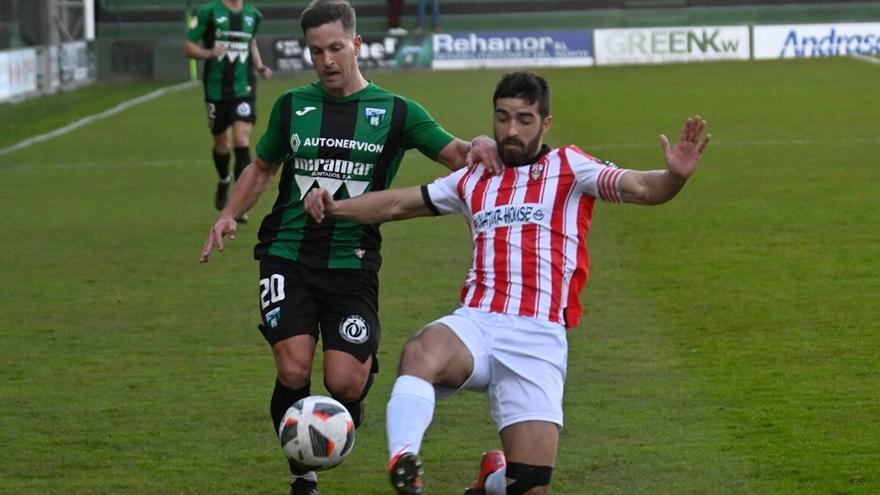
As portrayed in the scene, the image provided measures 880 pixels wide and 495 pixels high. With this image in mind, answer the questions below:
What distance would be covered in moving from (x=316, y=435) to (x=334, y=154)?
4.63 ft

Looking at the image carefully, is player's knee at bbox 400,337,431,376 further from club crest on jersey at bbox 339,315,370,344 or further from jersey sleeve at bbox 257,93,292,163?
jersey sleeve at bbox 257,93,292,163

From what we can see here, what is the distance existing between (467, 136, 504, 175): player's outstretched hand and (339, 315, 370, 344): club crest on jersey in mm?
1048

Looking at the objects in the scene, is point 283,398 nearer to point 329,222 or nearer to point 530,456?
point 329,222

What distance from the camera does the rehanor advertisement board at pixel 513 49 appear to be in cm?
4069

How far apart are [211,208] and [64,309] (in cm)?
523

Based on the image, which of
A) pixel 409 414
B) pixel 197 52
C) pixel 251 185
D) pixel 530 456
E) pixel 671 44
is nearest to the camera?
pixel 409 414

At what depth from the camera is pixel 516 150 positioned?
605cm

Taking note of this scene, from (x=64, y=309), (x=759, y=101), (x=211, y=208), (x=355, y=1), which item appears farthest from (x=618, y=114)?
(x=355, y=1)

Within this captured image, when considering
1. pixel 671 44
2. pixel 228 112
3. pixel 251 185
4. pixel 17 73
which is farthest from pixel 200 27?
pixel 671 44

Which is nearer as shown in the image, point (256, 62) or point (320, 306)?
point (320, 306)

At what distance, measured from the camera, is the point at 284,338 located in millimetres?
6840

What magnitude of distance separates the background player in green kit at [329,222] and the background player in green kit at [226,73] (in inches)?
349

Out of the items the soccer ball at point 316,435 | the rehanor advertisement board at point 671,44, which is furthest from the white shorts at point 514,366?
the rehanor advertisement board at point 671,44

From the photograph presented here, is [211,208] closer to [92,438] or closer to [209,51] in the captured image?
[209,51]
